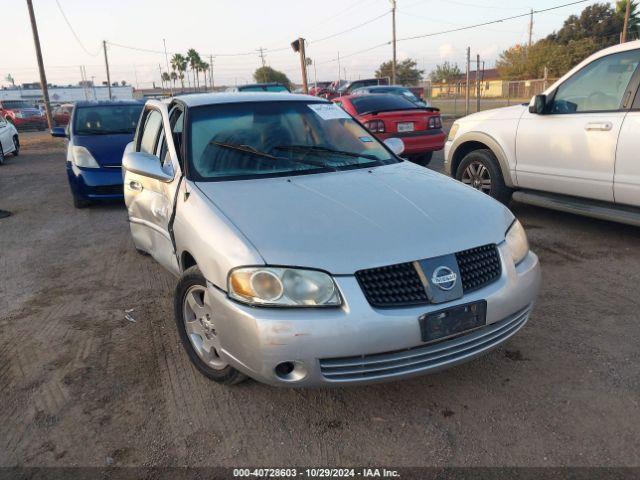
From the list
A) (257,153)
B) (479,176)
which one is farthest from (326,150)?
(479,176)

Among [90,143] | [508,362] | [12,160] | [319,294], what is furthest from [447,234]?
[12,160]

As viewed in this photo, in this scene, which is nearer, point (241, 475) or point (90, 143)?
point (241, 475)

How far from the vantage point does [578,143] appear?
202 inches

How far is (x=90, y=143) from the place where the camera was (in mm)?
7945

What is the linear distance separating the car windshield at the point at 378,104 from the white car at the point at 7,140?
32.3 ft

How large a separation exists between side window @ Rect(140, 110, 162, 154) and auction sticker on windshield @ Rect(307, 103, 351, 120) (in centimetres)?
129

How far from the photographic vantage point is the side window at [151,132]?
441 centimetres

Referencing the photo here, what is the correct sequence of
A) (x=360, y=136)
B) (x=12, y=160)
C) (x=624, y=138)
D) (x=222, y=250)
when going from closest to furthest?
(x=222, y=250) → (x=360, y=136) → (x=624, y=138) → (x=12, y=160)

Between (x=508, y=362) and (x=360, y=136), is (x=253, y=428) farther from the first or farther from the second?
(x=360, y=136)

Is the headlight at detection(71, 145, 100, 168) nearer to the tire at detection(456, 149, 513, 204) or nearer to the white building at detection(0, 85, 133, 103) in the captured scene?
the tire at detection(456, 149, 513, 204)

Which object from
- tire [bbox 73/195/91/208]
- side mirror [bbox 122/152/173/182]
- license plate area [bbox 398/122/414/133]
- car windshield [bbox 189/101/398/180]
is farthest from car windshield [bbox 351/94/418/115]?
side mirror [bbox 122/152/173/182]

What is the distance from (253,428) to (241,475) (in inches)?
12.9

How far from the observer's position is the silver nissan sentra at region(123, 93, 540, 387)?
2395mm

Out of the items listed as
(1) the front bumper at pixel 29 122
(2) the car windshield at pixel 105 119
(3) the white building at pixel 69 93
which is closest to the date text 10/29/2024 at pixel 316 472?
(2) the car windshield at pixel 105 119
